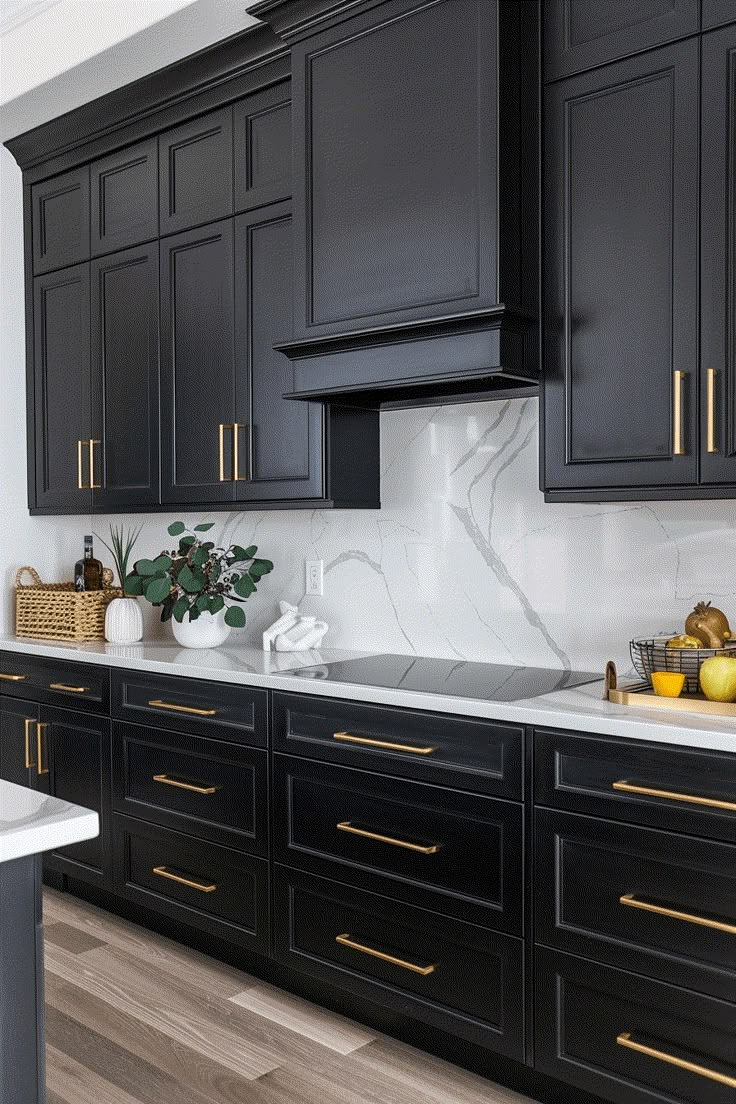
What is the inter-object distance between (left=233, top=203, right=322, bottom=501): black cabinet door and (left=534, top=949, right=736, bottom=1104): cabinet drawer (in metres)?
1.51

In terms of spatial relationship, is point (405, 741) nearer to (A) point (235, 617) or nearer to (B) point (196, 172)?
(A) point (235, 617)

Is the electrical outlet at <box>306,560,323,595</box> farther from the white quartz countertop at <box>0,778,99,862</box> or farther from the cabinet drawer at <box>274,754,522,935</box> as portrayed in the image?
the white quartz countertop at <box>0,778,99,862</box>

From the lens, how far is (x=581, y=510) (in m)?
2.75

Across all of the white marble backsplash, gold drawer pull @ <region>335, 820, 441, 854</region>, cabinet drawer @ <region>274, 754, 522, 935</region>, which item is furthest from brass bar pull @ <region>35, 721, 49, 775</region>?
gold drawer pull @ <region>335, 820, 441, 854</region>

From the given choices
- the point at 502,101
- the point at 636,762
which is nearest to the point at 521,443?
the point at 502,101

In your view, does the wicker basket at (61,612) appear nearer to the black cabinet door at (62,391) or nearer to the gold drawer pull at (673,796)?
the black cabinet door at (62,391)

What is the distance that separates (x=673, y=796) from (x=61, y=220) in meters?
3.10

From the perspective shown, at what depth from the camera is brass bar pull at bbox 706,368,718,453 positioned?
2.14 m

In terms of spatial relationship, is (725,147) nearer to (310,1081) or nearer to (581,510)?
(581,510)

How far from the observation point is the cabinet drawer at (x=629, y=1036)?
77.1 inches

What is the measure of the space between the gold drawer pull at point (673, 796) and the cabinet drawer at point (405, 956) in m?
0.46

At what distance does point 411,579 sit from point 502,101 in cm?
139

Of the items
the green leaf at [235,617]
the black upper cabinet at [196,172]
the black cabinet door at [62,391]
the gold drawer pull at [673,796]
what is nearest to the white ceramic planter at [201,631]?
the green leaf at [235,617]

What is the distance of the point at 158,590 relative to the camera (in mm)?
3209
